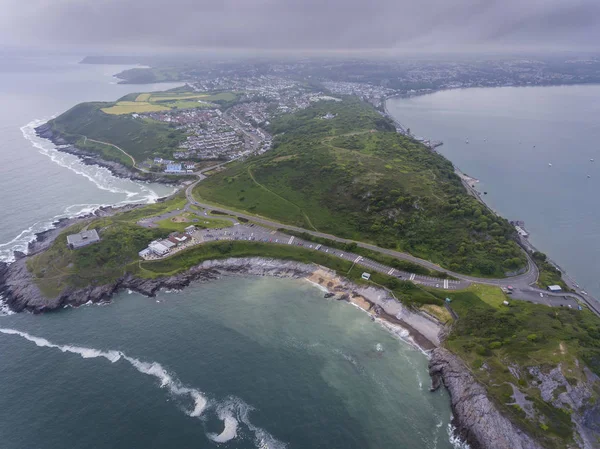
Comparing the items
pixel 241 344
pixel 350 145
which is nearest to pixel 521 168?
pixel 350 145

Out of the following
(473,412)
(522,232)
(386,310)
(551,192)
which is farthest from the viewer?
(551,192)

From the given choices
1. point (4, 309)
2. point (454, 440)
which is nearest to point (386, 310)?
point (454, 440)

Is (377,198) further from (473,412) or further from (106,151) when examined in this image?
(106,151)

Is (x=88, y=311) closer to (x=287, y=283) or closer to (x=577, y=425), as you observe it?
(x=287, y=283)

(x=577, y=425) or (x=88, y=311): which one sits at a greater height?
(x=577, y=425)

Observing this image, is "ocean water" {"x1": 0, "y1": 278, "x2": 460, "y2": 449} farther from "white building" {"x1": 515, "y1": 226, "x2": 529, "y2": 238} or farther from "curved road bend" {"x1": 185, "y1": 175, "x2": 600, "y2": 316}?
"white building" {"x1": 515, "y1": 226, "x2": 529, "y2": 238}

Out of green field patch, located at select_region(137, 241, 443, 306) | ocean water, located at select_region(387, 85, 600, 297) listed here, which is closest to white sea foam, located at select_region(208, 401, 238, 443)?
green field patch, located at select_region(137, 241, 443, 306)

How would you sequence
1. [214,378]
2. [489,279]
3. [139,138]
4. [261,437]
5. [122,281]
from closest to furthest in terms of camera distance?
[261,437] < [214,378] < [489,279] < [122,281] < [139,138]
